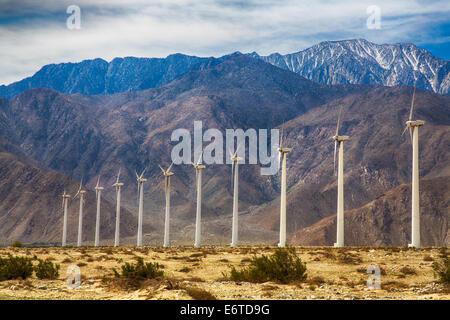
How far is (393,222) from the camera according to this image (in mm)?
175375

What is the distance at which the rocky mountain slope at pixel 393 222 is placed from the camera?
164 metres

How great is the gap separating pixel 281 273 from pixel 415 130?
3950 centimetres

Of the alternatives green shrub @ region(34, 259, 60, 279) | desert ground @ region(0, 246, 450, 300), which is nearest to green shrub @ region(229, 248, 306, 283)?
desert ground @ region(0, 246, 450, 300)

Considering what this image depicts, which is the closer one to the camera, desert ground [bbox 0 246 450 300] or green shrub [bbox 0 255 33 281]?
desert ground [bbox 0 246 450 300]

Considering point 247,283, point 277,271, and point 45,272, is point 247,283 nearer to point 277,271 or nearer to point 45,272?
Result: point 277,271

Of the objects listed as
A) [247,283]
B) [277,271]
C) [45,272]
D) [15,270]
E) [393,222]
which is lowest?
[45,272]

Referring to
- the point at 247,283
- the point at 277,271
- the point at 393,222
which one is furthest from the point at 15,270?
the point at 393,222

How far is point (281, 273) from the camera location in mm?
33469

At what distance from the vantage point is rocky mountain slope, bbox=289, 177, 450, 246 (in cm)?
16425

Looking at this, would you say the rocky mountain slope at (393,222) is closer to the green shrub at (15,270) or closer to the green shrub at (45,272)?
the green shrub at (45,272)

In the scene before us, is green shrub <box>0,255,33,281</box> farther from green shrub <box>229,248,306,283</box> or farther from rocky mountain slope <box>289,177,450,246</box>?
rocky mountain slope <box>289,177,450,246</box>

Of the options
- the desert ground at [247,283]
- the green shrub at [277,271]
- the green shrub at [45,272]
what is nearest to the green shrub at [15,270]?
the green shrub at [45,272]
